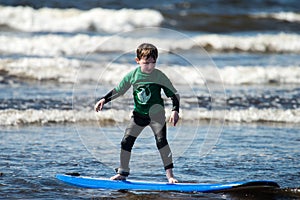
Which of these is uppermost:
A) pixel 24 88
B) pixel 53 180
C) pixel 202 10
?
pixel 202 10

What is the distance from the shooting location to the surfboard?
584 centimetres

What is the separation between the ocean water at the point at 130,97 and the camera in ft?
22.8

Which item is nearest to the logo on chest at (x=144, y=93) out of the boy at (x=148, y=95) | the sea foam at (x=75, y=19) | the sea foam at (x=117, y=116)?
the boy at (x=148, y=95)

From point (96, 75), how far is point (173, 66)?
1914 millimetres

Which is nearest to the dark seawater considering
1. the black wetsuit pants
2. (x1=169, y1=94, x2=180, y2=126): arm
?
the black wetsuit pants

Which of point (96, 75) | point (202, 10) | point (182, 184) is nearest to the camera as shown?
point (182, 184)

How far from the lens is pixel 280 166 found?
7121mm

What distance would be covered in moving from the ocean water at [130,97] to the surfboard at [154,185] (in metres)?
0.08

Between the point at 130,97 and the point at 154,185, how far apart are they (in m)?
4.43

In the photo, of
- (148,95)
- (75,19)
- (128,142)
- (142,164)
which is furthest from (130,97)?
(75,19)

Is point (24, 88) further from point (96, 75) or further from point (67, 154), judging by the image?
point (67, 154)

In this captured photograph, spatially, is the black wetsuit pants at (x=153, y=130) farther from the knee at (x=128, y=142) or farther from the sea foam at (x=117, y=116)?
the sea foam at (x=117, y=116)

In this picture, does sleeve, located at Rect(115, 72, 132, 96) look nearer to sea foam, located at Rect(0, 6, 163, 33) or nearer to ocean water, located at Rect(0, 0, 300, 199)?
ocean water, located at Rect(0, 0, 300, 199)

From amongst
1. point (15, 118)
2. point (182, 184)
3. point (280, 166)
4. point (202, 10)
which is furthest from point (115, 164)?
point (202, 10)
